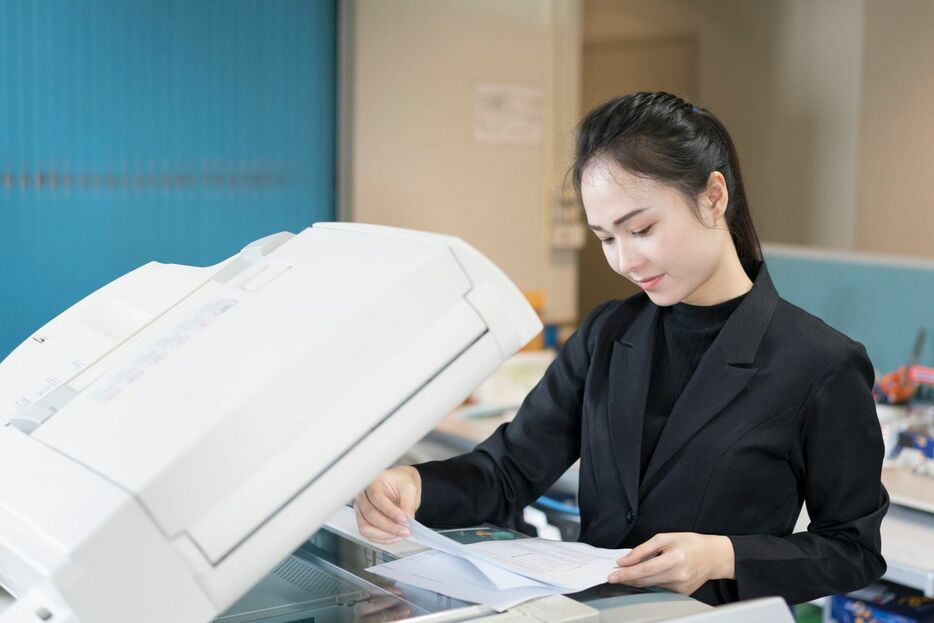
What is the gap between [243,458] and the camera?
0.86 m

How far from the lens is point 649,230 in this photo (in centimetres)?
128

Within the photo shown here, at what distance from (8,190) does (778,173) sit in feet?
7.42

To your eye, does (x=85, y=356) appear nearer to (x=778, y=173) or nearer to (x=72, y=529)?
(x=72, y=529)

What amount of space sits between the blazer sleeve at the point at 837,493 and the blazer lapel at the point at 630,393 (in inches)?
6.4

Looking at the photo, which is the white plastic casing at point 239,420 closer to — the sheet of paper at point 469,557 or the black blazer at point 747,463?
the sheet of paper at point 469,557

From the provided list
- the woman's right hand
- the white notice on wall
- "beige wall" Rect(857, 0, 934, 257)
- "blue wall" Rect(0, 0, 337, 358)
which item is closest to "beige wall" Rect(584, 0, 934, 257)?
"beige wall" Rect(857, 0, 934, 257)

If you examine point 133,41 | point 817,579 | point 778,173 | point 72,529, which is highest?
point 133,41

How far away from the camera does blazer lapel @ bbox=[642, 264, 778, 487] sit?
4.31ft

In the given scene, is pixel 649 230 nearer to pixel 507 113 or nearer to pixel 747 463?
pixel 747 463

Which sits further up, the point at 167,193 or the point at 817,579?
the point at 167,193

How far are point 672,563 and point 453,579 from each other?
207mm

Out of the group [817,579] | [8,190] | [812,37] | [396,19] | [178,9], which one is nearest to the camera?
[817,579]

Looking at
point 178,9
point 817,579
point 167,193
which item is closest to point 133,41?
point 178,9

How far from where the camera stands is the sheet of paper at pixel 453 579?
104 centimetres
